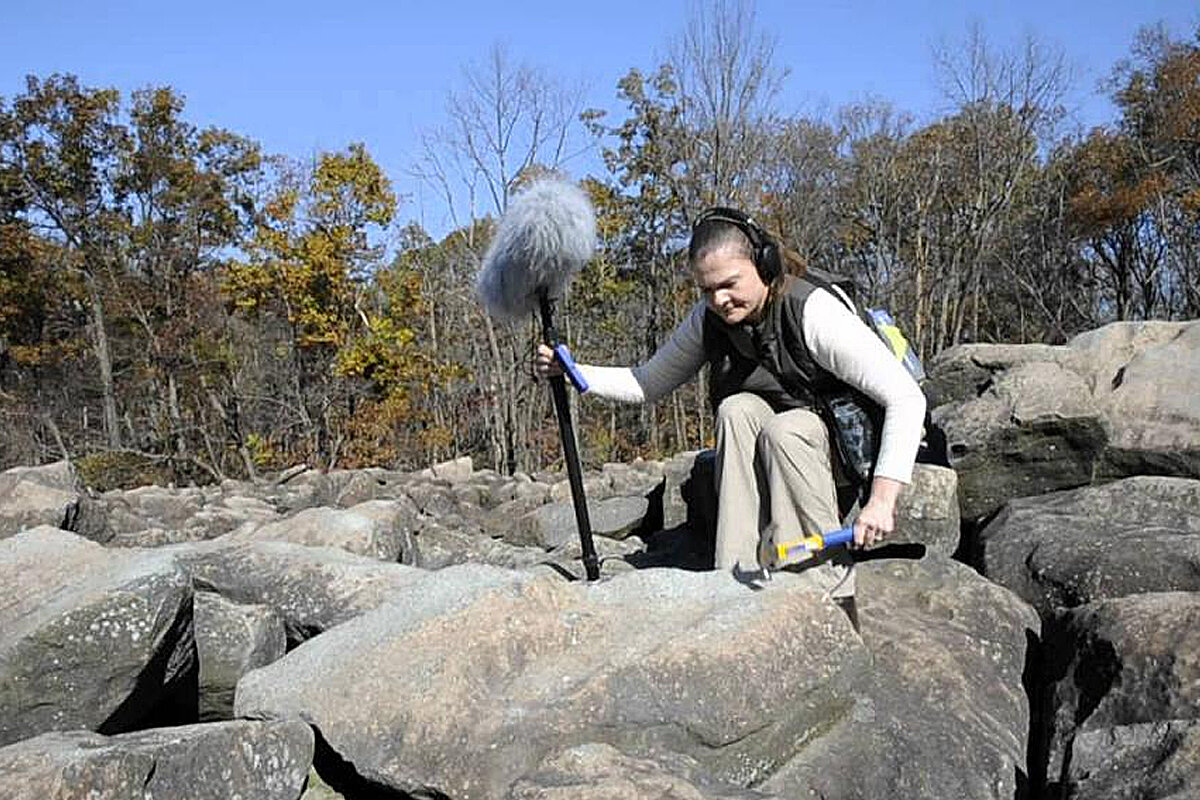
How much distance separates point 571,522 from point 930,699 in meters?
3.99

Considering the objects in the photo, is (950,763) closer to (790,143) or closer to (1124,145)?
(790,143)

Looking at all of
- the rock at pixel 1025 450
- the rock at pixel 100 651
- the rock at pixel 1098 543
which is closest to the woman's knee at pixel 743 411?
the rock at pixel 1098 543

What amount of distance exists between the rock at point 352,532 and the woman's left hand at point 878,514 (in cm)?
254

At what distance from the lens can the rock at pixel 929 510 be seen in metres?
4.47

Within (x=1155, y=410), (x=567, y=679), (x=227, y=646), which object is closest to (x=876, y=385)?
(x=567, y=679)

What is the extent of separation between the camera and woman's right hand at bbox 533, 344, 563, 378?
375 centimetres

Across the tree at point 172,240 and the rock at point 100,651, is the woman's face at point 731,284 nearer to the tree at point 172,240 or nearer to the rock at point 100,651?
the rock at point 100,651

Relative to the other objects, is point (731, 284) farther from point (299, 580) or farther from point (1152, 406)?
point (1152, 406)

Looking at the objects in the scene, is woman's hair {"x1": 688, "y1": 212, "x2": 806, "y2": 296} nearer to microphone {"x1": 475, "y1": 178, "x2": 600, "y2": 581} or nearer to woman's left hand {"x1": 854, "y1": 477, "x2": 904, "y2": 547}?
microphone {"x1": 475, "y1": 178, "x2": 600, "y2": 581}

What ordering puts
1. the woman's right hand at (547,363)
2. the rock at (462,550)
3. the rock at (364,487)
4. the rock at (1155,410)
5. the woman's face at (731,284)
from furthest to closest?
the rock at (364,487)
the rock at (462,550)
the rock at (1155,410)
the woman's right hand at (547,363)
the woman's face at (731,284)

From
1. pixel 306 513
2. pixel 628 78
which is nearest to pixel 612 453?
pixel 628 78

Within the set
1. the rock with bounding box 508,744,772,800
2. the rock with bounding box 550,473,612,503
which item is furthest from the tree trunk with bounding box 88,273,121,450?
the rock with bounding box 508,744,772,800

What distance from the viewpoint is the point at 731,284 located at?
3285mm

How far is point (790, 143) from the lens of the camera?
22.7 metres
